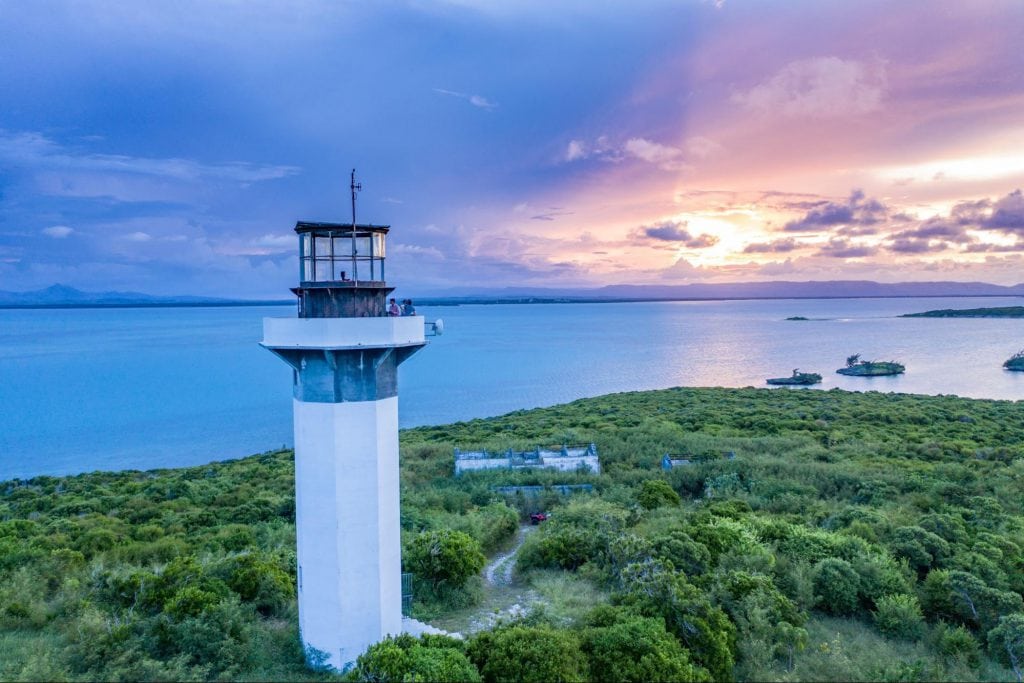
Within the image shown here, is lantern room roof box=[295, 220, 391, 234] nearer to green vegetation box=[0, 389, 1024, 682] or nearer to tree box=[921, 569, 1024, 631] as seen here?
green vegetation box=[0, 389, 1024, 682]

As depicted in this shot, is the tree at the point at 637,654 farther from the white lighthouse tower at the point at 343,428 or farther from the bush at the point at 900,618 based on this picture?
the bush at the point at 900,618

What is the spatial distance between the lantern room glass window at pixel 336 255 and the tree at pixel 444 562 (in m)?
5.75

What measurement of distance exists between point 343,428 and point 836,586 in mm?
9186

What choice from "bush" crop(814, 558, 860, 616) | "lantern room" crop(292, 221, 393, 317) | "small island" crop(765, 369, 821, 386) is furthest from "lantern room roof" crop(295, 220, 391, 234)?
"small island" crop(765, 369, 821, 386)

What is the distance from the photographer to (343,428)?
7594 mm

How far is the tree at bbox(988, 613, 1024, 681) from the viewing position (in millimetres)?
8383

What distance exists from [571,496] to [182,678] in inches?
485

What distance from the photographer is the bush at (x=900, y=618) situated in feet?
31.2

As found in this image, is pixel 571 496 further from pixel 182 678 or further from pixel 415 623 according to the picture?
pixel 182 678

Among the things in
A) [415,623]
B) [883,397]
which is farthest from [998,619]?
[883,397]

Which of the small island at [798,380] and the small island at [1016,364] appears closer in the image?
the small island at [798,380]

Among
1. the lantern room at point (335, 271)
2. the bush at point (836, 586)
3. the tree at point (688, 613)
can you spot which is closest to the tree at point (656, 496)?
the bush at point (836, 586)

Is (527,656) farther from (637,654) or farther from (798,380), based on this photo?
(798,380)

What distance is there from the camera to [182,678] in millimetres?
7375
